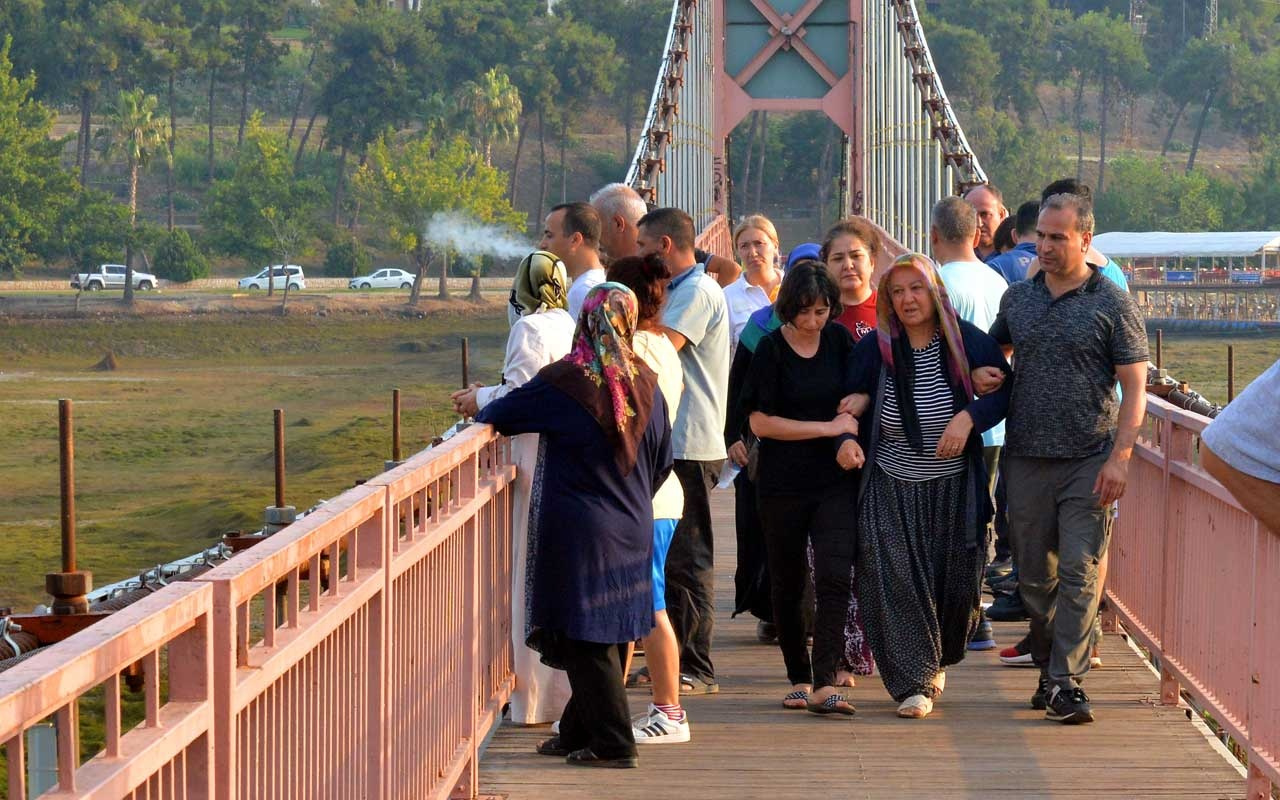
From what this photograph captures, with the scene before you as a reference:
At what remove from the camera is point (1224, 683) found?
5.09 m

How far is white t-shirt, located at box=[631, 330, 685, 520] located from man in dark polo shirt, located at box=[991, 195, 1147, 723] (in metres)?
1.02

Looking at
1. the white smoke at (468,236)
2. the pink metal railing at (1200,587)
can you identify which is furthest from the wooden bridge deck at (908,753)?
the white smoke at (468,236)

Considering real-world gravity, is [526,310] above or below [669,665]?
above

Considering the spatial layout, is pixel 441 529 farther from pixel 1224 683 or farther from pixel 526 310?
pixel 1224 683

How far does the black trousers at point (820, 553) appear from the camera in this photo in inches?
228

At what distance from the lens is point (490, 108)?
78.6 metres

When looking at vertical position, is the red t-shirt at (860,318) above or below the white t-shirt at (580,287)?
below

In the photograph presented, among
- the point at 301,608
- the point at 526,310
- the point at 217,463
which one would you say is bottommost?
the point at 217,463

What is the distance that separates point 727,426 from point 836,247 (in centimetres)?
73

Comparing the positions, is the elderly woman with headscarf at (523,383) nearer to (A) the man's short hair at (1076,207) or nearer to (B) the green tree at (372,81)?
(A) the man's short hair at (1076,207)

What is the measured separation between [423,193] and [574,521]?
63809mm

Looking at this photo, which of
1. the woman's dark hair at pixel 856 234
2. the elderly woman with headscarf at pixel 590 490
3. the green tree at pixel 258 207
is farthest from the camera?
the green tree at pixel 258 207

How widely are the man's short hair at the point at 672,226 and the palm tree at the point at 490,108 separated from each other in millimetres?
73100

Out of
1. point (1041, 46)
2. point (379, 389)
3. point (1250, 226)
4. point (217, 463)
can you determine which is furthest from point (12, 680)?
point (1041, 46)
